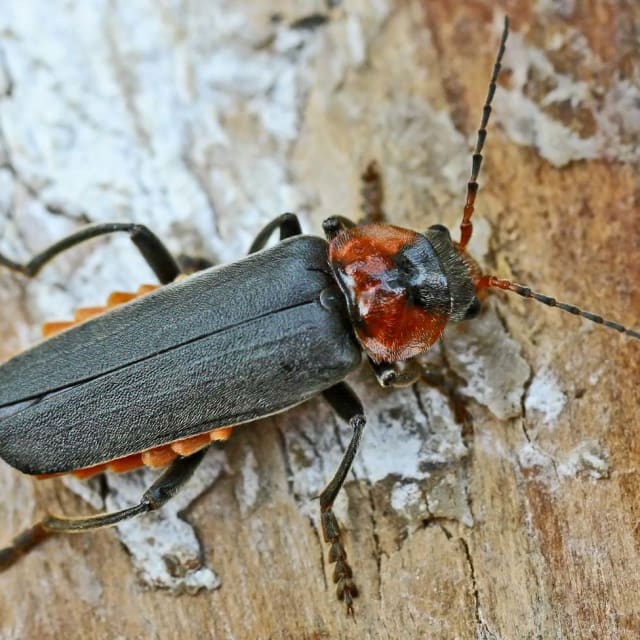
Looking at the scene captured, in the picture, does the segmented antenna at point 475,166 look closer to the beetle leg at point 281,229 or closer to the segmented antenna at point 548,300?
the segmented antenna at point 548,300

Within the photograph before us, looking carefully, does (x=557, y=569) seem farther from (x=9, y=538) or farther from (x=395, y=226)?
(x=9, y=538)

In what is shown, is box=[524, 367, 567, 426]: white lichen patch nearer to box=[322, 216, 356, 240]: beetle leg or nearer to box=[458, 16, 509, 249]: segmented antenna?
box=[458, 16, 509, 249]: segmented antenna

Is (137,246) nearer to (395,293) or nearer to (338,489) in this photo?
(395,293)

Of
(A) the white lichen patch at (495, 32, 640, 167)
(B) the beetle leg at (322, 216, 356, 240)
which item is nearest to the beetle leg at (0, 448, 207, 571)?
(B) the beetle leg at (322, 216, 356, 240)

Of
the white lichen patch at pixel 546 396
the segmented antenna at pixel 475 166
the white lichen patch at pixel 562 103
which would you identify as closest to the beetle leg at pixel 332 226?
the segmented antenna at pixel 475 166

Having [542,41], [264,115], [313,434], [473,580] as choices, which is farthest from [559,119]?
[473,580]
